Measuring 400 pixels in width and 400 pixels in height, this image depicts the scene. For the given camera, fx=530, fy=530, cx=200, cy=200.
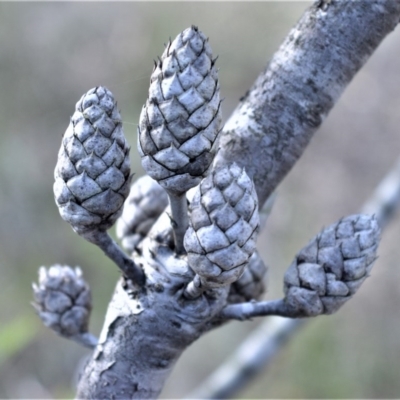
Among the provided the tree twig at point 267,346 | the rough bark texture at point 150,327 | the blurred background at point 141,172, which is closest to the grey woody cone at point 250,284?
the rough bark texture at point 150,327

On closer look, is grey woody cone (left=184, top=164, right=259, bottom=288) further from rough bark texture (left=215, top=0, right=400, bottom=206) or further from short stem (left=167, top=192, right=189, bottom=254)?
rough bark texture (left=215, top=0, right=400, bottom=206)

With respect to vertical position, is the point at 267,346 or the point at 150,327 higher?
the point at 150,327

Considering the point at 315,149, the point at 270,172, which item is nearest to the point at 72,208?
the point at 270,172

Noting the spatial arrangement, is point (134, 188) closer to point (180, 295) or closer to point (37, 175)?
point (180, 295)

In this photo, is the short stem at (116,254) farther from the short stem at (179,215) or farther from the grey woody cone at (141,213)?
the grey woody cone at (141,213)

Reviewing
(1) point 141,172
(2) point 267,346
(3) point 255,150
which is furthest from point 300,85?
(1) point 141,172

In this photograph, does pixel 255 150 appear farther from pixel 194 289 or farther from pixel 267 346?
pixel 267 346
